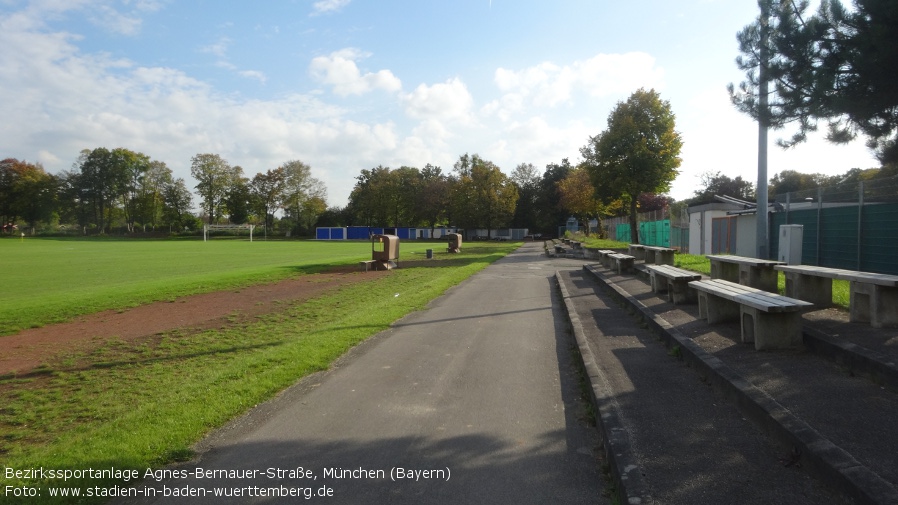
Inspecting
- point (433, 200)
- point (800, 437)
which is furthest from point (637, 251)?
point (433, 200)

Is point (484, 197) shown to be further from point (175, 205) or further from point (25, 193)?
point (25, 193)

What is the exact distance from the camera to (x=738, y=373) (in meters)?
5.30

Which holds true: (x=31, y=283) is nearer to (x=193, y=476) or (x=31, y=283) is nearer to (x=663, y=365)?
(x=193, y=476)

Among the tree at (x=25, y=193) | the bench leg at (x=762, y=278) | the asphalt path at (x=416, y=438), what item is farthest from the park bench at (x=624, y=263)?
the tree at (x=25, y=193)

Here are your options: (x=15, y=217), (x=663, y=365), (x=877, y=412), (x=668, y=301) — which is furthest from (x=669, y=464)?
(x=15, y=217)

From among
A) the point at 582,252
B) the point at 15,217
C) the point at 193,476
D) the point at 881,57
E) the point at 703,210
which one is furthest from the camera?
the point at 15,217

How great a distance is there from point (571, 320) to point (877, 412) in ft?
19.6

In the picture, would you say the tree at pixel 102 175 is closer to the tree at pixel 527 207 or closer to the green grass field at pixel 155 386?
the tree at pixel 527 207

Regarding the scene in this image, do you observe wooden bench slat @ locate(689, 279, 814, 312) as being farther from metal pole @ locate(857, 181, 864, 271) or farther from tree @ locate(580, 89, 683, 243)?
tree @ locate(580, 89, 683, 243)

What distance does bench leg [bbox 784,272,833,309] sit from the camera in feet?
26.5

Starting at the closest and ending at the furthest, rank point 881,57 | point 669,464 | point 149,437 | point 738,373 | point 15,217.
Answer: point 669,464 → point 149,437 → point 738,373 → point 881,57 → point 15,217

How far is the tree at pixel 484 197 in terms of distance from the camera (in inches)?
3238

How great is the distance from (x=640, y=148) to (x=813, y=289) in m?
29.5

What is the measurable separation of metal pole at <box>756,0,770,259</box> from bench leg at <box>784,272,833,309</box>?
7.70ft
